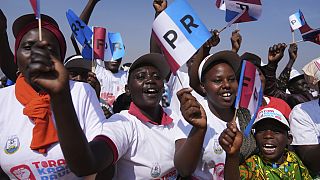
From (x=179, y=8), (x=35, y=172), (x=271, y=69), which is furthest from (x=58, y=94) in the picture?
(x=271, y=69)

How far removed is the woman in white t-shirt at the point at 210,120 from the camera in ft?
7.87

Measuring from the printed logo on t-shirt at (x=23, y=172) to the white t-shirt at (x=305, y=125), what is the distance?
2.31 metres

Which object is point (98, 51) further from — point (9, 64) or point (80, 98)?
point (80, 98)

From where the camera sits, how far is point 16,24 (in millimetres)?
2344

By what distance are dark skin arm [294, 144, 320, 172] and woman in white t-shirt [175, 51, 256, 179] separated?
0.50m

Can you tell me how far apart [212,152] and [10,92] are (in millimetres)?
1452

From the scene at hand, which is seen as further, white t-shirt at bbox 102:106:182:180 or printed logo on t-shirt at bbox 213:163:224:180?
printed logo on t-shirt at bbox 213:163:224:180

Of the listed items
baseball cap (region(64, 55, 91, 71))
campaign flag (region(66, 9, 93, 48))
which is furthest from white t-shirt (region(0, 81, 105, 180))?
campaign flag (region(66, 9, 93, 48))

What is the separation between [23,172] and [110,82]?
4.95 metres

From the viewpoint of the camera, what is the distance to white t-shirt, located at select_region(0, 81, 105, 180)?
2.08 meters

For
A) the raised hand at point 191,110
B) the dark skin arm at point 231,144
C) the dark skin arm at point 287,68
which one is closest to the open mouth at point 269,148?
the dark skin arm at point 231,144

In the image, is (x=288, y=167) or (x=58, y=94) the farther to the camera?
(x=288, y=167)

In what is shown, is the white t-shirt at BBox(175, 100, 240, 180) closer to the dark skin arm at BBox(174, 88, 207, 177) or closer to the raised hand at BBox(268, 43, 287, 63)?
the dark skin arm at BBox(174, 88, 207, 177)

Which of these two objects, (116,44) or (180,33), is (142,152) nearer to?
(180,33)
